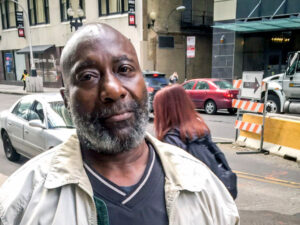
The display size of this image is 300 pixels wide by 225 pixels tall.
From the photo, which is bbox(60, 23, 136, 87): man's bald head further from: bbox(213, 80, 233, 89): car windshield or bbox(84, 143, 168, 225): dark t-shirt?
bbox(213, 80, 233, 89): car windshield

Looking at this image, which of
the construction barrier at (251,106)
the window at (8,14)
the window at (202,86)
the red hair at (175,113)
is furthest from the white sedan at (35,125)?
the window at (8,14)

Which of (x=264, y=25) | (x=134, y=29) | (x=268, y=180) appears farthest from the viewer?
(x=134, y=29)

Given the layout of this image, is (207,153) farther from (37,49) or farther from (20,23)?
(20,23)

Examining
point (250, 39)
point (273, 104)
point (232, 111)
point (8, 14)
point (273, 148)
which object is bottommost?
point (232, 111)

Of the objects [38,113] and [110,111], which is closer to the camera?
[110,111]

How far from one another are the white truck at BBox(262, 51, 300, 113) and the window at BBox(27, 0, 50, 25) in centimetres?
2164

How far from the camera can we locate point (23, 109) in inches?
237

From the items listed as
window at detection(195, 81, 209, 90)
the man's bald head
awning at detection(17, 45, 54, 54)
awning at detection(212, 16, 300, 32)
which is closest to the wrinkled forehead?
the man's bald head

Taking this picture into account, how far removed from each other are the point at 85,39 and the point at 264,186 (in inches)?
175

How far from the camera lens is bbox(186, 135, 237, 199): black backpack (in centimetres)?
237

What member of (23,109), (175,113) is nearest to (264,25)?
(23,109)

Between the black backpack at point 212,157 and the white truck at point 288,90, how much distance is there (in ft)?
31.8

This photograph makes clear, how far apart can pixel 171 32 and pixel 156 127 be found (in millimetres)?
19716

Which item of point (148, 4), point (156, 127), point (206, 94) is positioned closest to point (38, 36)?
point (148, 4)
